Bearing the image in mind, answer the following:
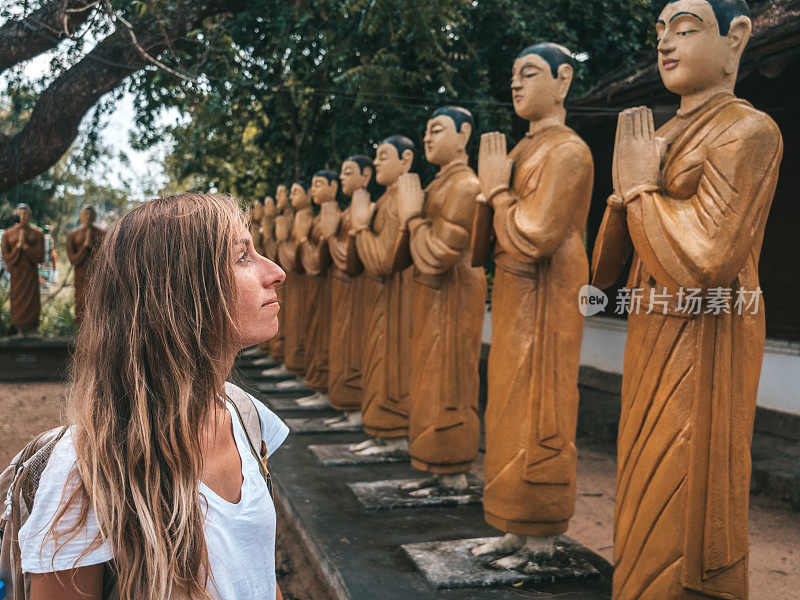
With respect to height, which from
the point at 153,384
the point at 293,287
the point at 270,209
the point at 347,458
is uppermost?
the point at 270,209

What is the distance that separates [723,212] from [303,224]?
5597 mm

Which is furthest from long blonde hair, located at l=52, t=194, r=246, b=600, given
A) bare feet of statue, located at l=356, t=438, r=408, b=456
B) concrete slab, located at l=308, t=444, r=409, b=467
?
bare feet of statue, located at l=356, t=438, r=408, b=456

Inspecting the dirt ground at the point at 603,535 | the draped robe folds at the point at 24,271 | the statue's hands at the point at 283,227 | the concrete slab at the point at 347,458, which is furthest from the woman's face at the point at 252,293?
the draped robe folds at the point at 24,271

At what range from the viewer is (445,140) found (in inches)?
176

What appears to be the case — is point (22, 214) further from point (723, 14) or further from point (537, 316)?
point (723, 14)

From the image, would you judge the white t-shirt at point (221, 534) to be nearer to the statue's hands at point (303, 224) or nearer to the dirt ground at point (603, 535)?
the dirt ground at point (603, 535)

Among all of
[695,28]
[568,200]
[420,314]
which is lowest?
[420,314]

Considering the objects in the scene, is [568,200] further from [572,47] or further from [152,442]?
[572,47]

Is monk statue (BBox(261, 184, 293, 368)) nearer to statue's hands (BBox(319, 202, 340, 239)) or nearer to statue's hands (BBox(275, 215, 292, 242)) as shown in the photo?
statue's hands (BBox(275, 215, 292, 242))

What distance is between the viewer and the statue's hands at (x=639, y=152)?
2.48 m

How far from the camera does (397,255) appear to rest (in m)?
4.79

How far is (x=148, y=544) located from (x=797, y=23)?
220 inches

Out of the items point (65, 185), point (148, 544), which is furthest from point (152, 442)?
point (65, 185)

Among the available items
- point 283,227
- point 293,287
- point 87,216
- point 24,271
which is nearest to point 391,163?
point 283,227
